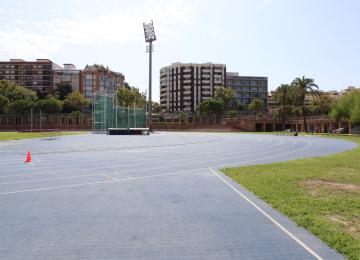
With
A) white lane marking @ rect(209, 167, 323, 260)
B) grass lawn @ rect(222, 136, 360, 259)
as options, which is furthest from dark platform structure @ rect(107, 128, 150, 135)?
white lane marking @ rect(209, 167, 323, 260)

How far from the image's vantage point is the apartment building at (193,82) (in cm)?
16325

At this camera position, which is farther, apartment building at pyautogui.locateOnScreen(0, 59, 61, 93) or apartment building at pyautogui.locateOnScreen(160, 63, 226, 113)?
apartment building at pyautogui.locateOnScreen(160, 63, 226, 113)

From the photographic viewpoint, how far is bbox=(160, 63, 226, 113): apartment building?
163 metres

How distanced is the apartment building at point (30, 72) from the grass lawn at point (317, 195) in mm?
142477

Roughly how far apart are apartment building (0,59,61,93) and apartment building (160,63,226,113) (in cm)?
4937

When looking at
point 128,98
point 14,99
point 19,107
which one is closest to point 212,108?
point 128,98

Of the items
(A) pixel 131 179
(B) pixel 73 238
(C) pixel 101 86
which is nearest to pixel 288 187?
(A) pixel 131 179

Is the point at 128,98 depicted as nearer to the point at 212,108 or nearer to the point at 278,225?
the point at 212,108

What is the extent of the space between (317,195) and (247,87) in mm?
165648

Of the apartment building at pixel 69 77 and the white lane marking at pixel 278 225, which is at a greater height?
the apartment building at pixel 69 77

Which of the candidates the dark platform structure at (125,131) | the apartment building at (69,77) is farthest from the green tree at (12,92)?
the dark platform structure at (125,131)

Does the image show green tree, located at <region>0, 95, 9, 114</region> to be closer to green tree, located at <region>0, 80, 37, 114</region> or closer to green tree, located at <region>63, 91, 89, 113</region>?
green tree, located at <region>0, 80, 37, 114</region>

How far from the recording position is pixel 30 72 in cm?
14888

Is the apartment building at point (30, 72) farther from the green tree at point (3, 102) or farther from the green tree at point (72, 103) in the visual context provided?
the green tree at point (3, 102)
